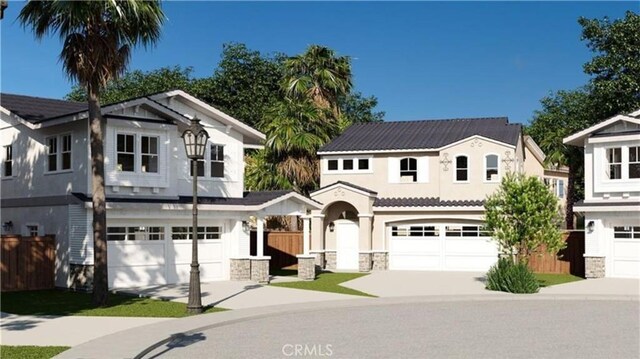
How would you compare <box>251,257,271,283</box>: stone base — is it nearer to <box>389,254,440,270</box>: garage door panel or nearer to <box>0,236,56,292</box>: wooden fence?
<box>0,236,56,292</box>: wooden fence

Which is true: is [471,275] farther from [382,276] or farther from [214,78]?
[214,78]

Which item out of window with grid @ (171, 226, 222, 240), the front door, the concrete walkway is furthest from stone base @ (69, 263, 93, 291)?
the front door

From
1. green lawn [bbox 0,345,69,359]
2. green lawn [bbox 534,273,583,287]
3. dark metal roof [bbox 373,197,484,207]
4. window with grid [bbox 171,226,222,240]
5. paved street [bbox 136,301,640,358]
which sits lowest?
green lawn [bbox 534,273,583,287]

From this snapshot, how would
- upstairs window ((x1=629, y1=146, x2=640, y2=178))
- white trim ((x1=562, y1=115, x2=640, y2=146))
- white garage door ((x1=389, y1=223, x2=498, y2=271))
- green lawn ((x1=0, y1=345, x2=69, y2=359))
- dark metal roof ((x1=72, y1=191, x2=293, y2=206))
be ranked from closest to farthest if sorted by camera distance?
green lawn ((x1=0, y1=345, x2=69, y2=359)) < dark metal roof ((x1=72, y1=191, x2=293, y2=206)) < white trim ((x1=562, y1=115, x2=640, y2=146)) < upstairs window ((x1=629, y1=146, x2=640, y2=178)) < white garage door ((x1=389, y1=223, x2=498, y2=271))

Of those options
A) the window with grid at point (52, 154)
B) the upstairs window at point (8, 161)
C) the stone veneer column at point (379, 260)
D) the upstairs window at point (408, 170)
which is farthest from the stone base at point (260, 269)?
the upstairs window at point (408, 170)

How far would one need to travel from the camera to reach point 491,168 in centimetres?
3347

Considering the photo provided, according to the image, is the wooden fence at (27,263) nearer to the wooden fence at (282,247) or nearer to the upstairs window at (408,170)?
the wooden fence at (282,247)

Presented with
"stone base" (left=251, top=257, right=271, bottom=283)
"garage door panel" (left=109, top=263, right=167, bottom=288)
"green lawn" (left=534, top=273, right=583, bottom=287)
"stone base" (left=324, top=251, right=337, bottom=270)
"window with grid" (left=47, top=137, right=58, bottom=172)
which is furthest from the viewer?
"stone base" (left=324, top=251, right=337, bottom=270)

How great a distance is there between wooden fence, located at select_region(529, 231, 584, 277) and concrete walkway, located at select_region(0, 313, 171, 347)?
20.0 metres

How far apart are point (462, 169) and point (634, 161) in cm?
739

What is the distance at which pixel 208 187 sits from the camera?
91.9 feet

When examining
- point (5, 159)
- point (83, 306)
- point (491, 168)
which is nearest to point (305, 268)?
point (491, 168)

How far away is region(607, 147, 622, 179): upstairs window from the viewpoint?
29844 millimetres

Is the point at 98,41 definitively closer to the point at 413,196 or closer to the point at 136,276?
the point at 136,276
